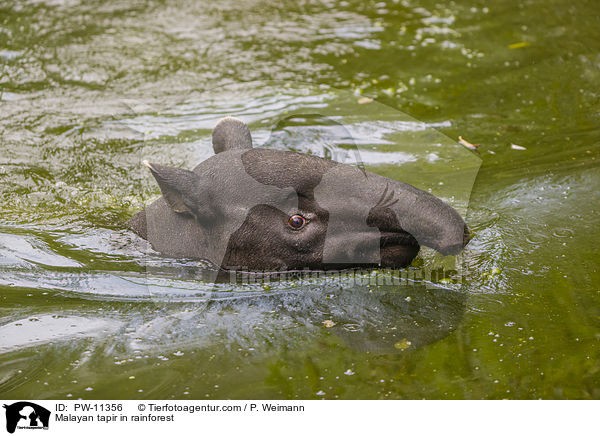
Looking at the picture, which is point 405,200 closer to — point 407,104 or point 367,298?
point 367,298

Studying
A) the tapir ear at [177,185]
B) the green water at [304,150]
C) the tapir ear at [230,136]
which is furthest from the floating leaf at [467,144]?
the tapir ear at [177,185]

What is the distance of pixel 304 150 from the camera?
10.0 metres

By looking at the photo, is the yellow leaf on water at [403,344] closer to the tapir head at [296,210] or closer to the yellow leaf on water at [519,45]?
the tapir head at [296,210]

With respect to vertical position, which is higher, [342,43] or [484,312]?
[342,43]

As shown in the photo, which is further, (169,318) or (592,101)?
(592,101)

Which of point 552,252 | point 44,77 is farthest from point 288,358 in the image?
point 44,77

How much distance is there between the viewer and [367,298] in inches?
243

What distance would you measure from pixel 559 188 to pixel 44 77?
Answer: 340 inches

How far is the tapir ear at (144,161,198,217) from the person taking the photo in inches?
240
